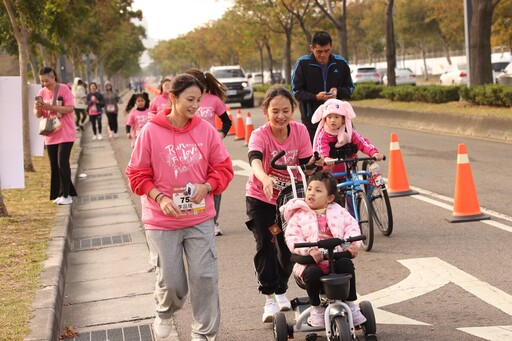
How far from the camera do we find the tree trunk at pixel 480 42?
81.5 feet

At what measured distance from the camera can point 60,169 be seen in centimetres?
1327

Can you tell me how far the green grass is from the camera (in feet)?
22.5

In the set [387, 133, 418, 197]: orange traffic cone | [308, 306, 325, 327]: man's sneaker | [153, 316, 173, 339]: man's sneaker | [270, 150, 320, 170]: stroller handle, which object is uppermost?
[270, 150, 320, 170]: stroller handle

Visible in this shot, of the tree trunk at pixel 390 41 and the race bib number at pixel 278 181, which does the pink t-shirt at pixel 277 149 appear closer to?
the race bib number at pixel 278 181

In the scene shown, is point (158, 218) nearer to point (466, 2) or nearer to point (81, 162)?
point (81, 162)

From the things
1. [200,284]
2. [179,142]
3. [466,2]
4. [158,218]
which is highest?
[466,2]

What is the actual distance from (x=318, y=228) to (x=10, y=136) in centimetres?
735

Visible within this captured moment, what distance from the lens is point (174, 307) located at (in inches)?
239

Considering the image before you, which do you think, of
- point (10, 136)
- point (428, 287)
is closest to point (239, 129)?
point (10, 136)

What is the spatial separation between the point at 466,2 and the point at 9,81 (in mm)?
16863

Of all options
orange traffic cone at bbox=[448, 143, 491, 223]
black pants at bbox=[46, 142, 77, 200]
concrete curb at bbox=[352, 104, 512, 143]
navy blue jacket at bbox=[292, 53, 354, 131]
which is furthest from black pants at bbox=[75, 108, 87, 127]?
orange traffic cone at bbox=[448, 143, 491, 223]

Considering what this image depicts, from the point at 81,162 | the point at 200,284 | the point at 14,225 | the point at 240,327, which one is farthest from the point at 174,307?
the point at 81,162

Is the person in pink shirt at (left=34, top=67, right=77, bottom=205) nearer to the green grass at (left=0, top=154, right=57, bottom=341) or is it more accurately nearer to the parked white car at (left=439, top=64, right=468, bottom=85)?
the green grass at (left=0, top=154, right=57, bottom=341)

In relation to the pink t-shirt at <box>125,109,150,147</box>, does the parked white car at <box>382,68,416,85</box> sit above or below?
above
